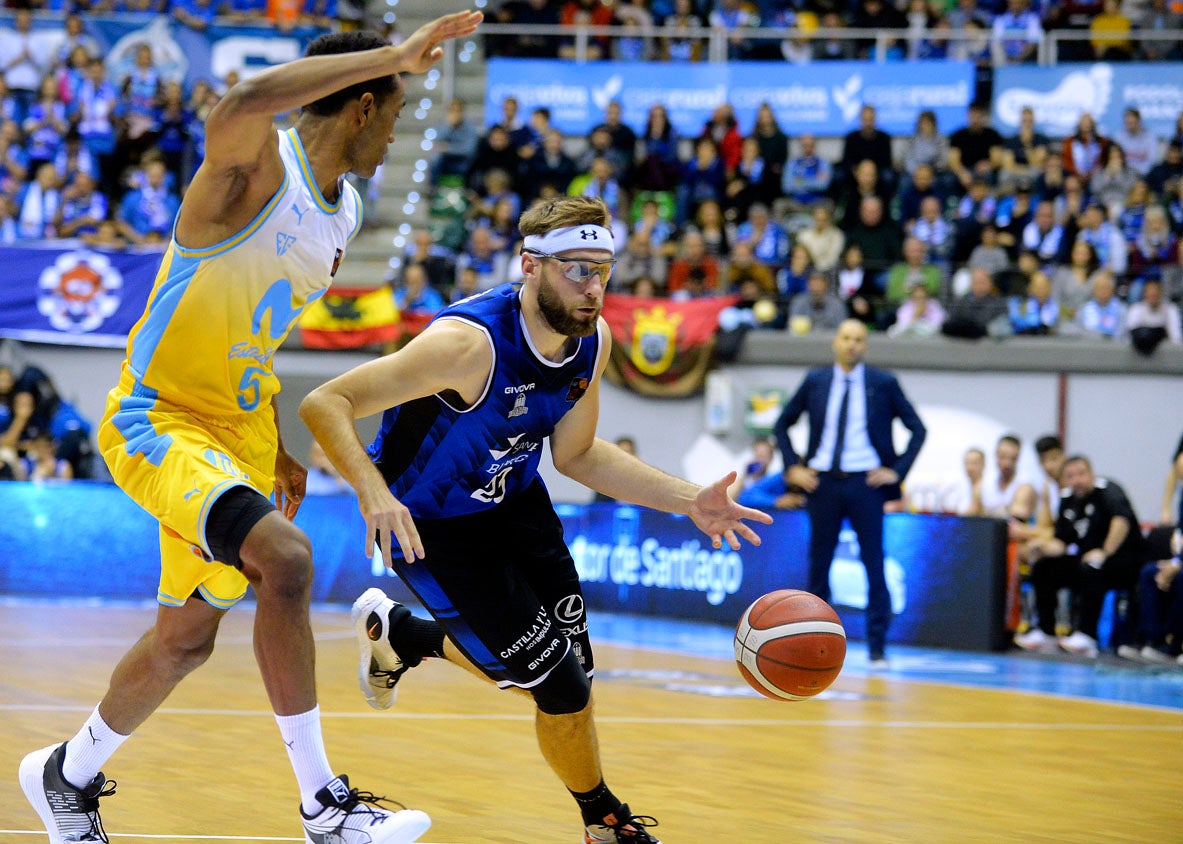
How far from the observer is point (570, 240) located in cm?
487

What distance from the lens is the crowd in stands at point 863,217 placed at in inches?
634

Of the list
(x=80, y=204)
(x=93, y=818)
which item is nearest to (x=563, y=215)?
(x=93, y=818)

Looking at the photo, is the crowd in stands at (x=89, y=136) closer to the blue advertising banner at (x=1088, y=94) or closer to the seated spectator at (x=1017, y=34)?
the seated spectator at (x=1017, y=34)

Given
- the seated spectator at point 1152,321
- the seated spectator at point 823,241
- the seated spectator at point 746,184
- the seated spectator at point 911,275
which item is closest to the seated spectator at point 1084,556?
the seated spectator at point 1152,321

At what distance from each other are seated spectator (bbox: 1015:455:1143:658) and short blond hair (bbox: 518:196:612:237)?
778 centimetres

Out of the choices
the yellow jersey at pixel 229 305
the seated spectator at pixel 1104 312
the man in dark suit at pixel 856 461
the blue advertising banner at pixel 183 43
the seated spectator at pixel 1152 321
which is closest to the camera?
the yellow jersey at pixel 229 305

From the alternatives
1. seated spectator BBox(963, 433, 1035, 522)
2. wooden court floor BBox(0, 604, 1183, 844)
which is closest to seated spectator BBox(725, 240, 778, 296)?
seated spectator BBox(963, 433, 1035, 522)

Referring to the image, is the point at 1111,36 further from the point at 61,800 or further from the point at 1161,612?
the point at 61,800

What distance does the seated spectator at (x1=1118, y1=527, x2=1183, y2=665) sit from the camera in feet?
36.3

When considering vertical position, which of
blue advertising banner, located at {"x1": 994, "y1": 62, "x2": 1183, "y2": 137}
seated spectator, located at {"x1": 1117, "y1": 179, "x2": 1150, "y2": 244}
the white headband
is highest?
blue advertising banner, located at {"x1": 994, "y1": 62, "x2": 1183, "y2": 137}

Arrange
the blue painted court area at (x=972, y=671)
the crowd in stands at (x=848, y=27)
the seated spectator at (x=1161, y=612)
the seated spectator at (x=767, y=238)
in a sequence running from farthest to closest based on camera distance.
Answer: the crowd in stands at (x=848, y=27), the seated spectator at (x=767, y=238), the seated spectator at (x=1161, y=612), the blue painted court area at (x=972, y=671)

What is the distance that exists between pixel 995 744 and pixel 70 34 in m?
16.4

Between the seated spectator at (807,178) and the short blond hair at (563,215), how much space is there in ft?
45.5

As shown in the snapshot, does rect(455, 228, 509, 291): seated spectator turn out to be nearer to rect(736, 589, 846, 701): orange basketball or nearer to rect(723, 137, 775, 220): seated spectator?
rect(723, 137, 775, 220): seated spectator
